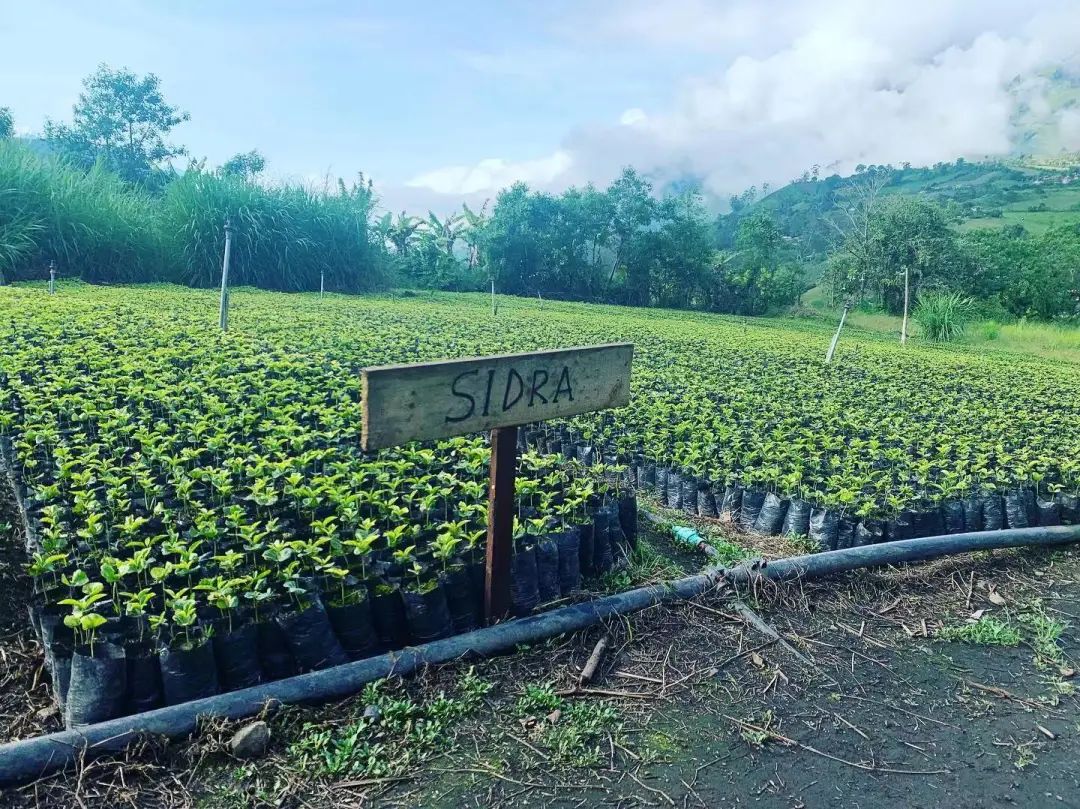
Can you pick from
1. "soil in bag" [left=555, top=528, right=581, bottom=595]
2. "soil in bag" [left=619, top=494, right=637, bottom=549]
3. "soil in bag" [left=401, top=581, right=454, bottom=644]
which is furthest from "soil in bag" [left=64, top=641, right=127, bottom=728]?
"soil in bag" [left=619, top=494, right=637, bottom=549]

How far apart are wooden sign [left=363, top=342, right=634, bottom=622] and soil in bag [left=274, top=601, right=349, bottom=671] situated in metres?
0.69

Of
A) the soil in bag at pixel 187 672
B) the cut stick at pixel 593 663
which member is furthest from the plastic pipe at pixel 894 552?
the soil in bag at pixel 187 672

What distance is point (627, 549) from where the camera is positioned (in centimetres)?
402

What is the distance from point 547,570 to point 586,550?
0.42 metres

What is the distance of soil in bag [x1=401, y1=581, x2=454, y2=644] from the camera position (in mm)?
2941

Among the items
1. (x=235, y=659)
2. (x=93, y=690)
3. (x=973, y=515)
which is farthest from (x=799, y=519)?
(x=93, y=690)

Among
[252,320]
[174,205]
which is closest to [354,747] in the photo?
[252,320]

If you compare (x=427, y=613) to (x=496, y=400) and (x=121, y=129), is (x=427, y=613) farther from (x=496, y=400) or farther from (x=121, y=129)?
(x=121, y=129)

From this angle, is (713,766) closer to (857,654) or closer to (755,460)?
(857,654)

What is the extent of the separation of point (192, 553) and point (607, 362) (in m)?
1.94

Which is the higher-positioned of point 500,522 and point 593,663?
point 500,522

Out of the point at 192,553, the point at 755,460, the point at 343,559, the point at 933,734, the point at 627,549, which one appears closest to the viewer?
the point at 933,734

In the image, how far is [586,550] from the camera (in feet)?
12.4

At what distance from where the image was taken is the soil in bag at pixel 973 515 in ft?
16.4
